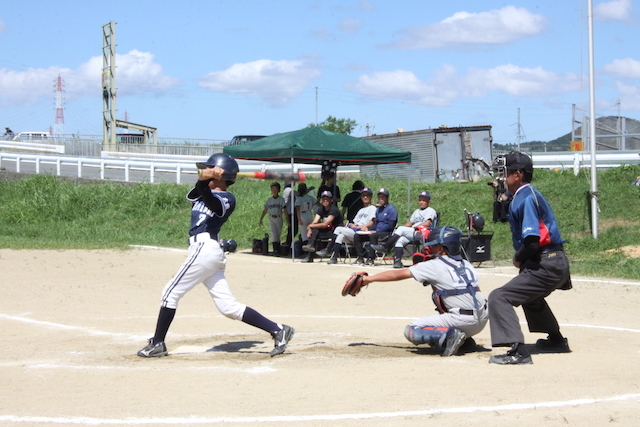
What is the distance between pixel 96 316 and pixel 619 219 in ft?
46.2

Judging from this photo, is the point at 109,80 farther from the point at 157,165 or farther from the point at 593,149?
the point at 593,149

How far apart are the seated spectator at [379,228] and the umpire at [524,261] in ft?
28.6

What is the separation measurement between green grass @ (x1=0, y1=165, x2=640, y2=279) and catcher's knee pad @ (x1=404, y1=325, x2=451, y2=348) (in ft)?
24.4

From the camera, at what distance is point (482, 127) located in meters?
26.2

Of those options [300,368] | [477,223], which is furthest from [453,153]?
[300,368]

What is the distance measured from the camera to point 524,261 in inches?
262

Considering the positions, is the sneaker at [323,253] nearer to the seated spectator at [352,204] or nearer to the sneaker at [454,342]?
the seated spectator at [352,204]

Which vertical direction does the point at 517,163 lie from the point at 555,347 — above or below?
above

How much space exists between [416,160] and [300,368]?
21453mm

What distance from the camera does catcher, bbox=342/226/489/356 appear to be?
6824mm

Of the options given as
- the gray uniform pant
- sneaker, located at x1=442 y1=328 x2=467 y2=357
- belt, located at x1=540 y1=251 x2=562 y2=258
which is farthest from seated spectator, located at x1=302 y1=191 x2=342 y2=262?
belt, located at x1=540 y1=251 x2=562 y2=258

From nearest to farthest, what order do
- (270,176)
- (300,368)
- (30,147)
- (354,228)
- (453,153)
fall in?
1. (300,368)
2. (270,176)
3. (354,228)
4. (453,153)
5. (30,147)

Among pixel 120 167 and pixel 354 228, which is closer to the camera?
pixel 354 228

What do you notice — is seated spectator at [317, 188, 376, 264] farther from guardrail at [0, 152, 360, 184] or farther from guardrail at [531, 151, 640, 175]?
guardrail at [0, 152, 360, 184]
